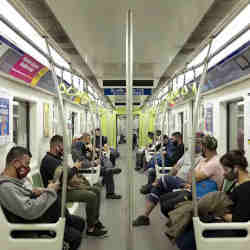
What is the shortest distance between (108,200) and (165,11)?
3.39 meters

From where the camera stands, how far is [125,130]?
197cm

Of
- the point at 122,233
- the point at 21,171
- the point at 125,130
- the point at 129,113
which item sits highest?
the point at 129,113

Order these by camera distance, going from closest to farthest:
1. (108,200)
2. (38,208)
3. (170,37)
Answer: (38,208) → (170,37) → (108,200)

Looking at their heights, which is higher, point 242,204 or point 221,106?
point 221,106

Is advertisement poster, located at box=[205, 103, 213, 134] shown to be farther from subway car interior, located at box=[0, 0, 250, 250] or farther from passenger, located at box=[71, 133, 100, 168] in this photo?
passenger, located at box=[71, 133, 100, 168]

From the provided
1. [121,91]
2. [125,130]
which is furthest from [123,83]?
[125,130]

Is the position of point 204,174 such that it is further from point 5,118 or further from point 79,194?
point 5,118

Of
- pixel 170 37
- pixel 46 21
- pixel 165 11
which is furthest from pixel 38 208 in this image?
pixel 46 21

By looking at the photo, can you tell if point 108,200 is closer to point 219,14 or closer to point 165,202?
point 165,202

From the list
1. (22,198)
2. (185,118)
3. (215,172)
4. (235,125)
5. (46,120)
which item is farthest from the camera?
(185,118)

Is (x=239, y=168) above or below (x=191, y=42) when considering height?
below

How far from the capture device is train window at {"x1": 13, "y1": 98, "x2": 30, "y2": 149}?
4250 mm

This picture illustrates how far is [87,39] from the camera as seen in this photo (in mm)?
2854

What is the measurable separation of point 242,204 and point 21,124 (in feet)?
12.6
